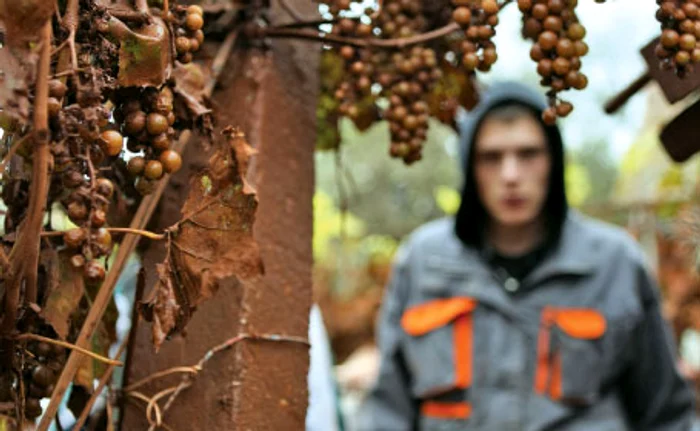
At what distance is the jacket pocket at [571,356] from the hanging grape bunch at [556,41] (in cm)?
207

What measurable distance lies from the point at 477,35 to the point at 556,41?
0.26 ft

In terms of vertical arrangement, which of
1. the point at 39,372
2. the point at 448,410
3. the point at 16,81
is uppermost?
the point at 16,81

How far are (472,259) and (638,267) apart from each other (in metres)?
0.55

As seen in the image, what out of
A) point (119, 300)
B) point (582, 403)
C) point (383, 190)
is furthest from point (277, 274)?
point (383, 190)

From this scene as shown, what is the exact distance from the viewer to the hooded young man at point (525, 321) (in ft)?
9.62

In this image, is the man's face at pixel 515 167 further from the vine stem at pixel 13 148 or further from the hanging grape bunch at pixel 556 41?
the vine stem at pixel 13 148

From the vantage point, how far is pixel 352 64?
1178 millimetres

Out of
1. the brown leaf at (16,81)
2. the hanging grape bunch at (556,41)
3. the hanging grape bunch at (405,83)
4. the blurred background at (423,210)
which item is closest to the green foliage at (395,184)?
the blurred background at (423,210)

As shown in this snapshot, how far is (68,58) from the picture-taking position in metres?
0.75

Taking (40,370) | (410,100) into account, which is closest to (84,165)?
(40,370)

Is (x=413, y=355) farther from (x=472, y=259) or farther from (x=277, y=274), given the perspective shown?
(x=277, y=274)

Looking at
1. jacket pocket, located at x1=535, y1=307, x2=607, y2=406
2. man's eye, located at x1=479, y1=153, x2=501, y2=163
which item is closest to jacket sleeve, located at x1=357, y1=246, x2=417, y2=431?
jacket pocket, located at x1=535, y1=307, x2=607, y2=406

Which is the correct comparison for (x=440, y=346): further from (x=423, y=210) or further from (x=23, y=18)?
(x=423, y=210)

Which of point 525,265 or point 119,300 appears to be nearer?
point 119,300
